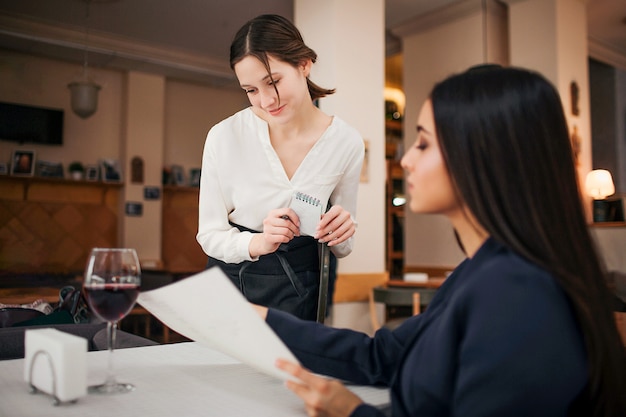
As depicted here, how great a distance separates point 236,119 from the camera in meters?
1.68

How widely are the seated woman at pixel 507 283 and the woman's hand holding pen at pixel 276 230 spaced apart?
1.76ft

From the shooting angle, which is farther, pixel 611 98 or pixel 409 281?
pixel 611 98

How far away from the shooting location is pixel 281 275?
160cm

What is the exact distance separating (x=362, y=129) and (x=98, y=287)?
12.4ft

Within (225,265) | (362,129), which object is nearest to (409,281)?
(362,129)

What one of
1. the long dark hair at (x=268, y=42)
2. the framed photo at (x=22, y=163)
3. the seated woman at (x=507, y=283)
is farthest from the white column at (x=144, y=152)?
the seated woman at (x=507, y=283)

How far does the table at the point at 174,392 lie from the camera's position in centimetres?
78

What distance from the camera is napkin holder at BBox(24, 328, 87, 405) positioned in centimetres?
77

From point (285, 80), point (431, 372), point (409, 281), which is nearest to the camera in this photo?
point (431, 372)

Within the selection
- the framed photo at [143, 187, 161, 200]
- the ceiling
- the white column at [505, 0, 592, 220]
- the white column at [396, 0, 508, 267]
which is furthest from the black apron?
the framed photo at [143, 187, 161, 200]

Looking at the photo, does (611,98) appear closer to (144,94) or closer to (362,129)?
(362,129)

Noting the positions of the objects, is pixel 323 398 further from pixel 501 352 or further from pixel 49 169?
pixel 49 169

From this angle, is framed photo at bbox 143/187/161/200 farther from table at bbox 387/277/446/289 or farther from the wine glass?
the wine glass

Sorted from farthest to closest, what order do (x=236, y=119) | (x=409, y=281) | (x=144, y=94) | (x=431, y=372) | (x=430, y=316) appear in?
(x=144, y=94)
(x=409, y=281)
(x=236, y=119)
(x=430, y=316)
(x=431, y=372)
